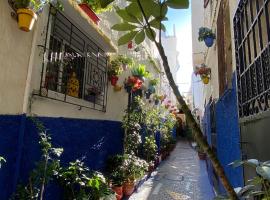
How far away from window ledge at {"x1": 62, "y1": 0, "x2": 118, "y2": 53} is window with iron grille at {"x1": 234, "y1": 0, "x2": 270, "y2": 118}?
8.26 feet

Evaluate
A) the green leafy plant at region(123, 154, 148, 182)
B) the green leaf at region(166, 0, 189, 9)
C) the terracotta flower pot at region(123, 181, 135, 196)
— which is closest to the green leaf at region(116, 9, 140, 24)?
the green leaf at region(166, 0, 189, 9)

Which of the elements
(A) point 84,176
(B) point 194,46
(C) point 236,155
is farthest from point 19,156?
(B) point 194,46

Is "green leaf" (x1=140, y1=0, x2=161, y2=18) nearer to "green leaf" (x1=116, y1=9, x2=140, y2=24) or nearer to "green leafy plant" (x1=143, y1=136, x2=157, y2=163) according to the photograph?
"green leaf" (x1=116, y1=9, x2=140, y2=24)

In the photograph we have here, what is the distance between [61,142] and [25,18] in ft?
6.79

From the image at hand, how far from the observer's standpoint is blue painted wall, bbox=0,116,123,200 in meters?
3.02

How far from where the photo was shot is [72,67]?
492cm

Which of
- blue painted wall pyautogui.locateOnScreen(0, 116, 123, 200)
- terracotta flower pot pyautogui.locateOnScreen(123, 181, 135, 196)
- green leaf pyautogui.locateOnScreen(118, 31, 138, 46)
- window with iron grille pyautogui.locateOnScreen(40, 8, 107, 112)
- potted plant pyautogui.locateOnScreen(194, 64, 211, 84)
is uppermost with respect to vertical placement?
potted plant pyautogui.locateOnScreen(194, 64, 211, 84)

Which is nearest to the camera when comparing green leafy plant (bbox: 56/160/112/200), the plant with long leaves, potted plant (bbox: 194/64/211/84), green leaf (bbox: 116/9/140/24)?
→ the plant with long leaves

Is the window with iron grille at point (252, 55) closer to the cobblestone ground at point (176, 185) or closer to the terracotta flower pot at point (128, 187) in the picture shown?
the terracotta flower pot at point (128, 187)

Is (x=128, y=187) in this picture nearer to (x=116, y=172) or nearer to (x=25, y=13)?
(x=116, y=172)

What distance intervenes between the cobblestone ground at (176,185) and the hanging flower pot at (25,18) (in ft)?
16.2

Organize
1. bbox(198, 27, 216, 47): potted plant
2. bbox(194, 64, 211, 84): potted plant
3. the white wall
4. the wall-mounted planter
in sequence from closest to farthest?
the white wall
the wall-mounted planter
bbox(198, 27, 216, 47): potted plant
bbox(194, 64, 211, 84): potted plant

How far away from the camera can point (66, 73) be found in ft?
15.1

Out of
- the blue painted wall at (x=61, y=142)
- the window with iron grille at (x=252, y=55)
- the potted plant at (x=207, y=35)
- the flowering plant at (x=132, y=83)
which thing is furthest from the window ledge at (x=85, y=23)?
the window with iron grille at (x=252, y=55)
